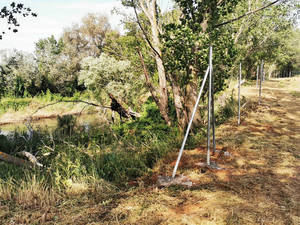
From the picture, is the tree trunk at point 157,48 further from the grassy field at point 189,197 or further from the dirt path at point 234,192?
the grassy field at point 189,197

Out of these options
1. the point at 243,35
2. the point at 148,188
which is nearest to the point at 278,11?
the point at 243,35

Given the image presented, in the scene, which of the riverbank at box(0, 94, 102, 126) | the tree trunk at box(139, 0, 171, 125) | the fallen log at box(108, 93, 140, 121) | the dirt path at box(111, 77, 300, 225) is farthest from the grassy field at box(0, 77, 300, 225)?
the riverbank at box(0, 94, 102, 126)

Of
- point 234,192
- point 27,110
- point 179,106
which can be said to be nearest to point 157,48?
point 179,106

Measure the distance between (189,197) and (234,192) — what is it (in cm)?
60

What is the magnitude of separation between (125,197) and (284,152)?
331cm

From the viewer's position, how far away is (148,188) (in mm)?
3248

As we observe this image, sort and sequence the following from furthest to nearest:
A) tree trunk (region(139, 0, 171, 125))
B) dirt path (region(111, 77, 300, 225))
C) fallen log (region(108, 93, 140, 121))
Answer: fallen log (region(108, 93, 140, 121))
tree trunk (region(139, 0, 171, 125))
dirt path (region(111, 77, 300, 225))

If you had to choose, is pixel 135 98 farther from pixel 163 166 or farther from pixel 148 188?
pixel 148 188

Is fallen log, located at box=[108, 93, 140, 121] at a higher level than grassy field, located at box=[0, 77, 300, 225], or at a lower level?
higher

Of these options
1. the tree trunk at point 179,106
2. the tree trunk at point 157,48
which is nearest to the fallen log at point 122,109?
the tree trunk at point 157,48

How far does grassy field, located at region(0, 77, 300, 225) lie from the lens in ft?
8.09

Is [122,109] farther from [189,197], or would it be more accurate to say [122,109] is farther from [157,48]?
[189,197]

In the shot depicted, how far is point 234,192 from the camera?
3008 mm

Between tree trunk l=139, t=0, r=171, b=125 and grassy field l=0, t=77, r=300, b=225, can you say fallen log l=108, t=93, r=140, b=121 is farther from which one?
grassy field l=0, t=77, r=300, b=225
